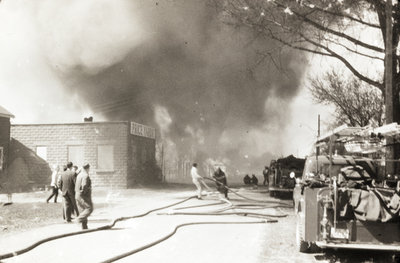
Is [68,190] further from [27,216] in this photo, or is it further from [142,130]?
[142,130]

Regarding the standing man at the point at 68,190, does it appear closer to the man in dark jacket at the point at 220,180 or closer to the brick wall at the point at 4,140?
the man in dark jacket at the point at 220,180

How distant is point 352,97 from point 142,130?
49.8ft

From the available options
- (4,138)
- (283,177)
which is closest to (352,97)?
(283,177)

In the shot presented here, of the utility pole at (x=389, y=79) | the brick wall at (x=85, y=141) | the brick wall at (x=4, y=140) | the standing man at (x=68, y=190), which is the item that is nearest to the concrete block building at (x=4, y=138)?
the brick wall at (x=4, y=140)

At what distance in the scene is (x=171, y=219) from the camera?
13.5 metres

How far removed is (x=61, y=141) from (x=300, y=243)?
27.8m

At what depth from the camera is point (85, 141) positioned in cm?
3331

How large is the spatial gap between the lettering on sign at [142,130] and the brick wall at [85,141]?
1.39 meters

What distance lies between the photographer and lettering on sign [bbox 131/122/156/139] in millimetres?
33900

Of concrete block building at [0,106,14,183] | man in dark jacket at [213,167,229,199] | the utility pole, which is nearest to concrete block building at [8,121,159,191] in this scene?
concrete block building at [0,106,14,183]

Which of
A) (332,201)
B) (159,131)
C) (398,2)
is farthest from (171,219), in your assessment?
(159,131)

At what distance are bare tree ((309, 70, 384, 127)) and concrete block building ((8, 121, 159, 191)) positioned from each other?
13122 mm

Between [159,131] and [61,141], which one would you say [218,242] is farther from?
[159,131]

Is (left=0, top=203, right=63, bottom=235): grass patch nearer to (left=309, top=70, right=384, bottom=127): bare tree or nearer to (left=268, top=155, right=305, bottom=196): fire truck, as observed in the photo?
(left=268, top=155, right=305, bottom=196): fire truck
